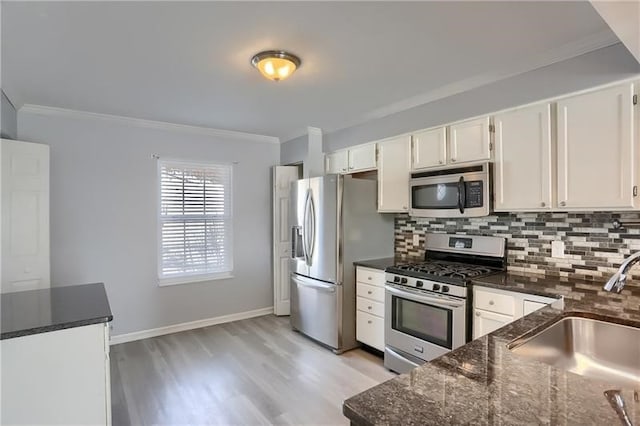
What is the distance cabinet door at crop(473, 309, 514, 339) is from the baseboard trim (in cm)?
302

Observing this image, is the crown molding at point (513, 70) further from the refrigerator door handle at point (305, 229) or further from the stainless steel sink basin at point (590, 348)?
the stainless steel sink basin at point (590, 348)

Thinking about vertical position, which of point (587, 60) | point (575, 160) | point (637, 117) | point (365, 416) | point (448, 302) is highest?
point (587, 60)

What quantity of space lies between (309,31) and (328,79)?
730 millimetres

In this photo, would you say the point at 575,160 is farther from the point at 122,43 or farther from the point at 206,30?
the point at 122,43

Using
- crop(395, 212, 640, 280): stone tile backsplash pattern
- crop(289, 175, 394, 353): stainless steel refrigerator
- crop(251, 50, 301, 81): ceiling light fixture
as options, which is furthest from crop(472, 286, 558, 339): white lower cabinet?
crop(251, 50, 301, 81): ceiling light fixture

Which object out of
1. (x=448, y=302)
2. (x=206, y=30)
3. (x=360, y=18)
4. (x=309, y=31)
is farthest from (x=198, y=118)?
(x=448, y=302)

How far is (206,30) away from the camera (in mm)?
1977

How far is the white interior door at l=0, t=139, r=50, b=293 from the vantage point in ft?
9.11

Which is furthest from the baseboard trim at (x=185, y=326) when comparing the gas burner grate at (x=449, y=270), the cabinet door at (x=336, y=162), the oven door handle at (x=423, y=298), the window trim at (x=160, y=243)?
the gas burner grate at (x=449, y=270)

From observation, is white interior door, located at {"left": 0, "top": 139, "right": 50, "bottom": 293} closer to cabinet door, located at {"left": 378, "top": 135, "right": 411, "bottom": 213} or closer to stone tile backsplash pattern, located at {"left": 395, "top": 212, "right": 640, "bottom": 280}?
cabinet door, located at {"left": 378, "top": 135, "right": 411, "bottom": 213}

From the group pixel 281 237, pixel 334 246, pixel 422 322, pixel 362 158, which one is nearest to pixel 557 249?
pixel 422 322

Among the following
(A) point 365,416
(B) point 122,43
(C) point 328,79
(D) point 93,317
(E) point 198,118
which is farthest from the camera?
(E) point 198,118

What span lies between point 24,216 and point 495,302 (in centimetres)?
378

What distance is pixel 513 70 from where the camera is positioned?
250cm
